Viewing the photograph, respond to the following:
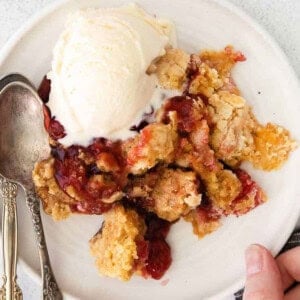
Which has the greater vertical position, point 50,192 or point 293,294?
point 293,294

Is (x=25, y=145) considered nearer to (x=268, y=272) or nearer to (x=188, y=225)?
(x=188, y=225)

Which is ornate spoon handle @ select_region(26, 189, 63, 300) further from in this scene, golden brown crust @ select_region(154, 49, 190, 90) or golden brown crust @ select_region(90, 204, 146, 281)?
golden brown crust @ select_region(154, 49, 190, 90)

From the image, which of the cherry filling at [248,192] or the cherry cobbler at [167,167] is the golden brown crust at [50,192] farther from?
the cherry filling at [248,192]

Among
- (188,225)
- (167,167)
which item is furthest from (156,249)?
(167,167)

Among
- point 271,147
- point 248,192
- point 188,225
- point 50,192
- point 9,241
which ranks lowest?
point 9,241

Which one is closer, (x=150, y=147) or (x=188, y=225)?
(x=150, y=147)
